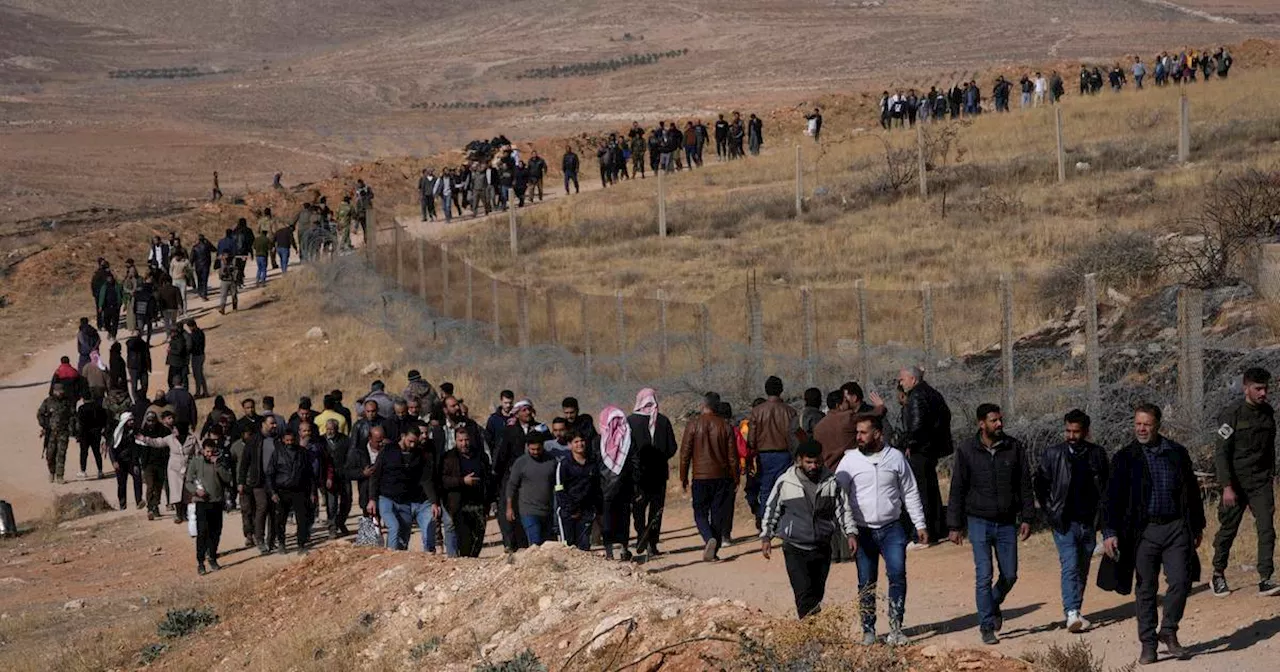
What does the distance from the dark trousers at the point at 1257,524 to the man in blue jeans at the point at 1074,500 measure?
3.34 ft

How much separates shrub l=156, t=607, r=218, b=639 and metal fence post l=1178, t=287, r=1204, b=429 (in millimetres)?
8281

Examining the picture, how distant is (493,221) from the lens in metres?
44.3

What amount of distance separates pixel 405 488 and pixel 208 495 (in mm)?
3456

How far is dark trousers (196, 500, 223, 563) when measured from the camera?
58.4ft

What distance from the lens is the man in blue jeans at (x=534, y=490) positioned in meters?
14.4

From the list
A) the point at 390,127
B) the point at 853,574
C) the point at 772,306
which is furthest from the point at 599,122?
the point at 853,574

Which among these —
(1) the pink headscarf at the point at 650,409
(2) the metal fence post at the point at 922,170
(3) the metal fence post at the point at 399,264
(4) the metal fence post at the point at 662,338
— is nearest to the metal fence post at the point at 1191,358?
(1) the pink headscarf at the point at 650,409

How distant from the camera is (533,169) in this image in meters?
49.1

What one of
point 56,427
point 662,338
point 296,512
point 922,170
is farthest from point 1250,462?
point 922,170

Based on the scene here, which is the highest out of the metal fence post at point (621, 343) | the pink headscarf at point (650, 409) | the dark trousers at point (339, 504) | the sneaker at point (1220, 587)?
the pink headscarf at point (650, 409)

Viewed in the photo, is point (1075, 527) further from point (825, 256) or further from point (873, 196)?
point (873, 196)

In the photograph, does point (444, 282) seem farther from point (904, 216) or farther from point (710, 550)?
point (710, 550)

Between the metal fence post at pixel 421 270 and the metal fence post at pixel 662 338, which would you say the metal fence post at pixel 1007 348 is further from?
the metal fence post at pixel 421 270

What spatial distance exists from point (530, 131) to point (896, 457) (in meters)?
82.1
